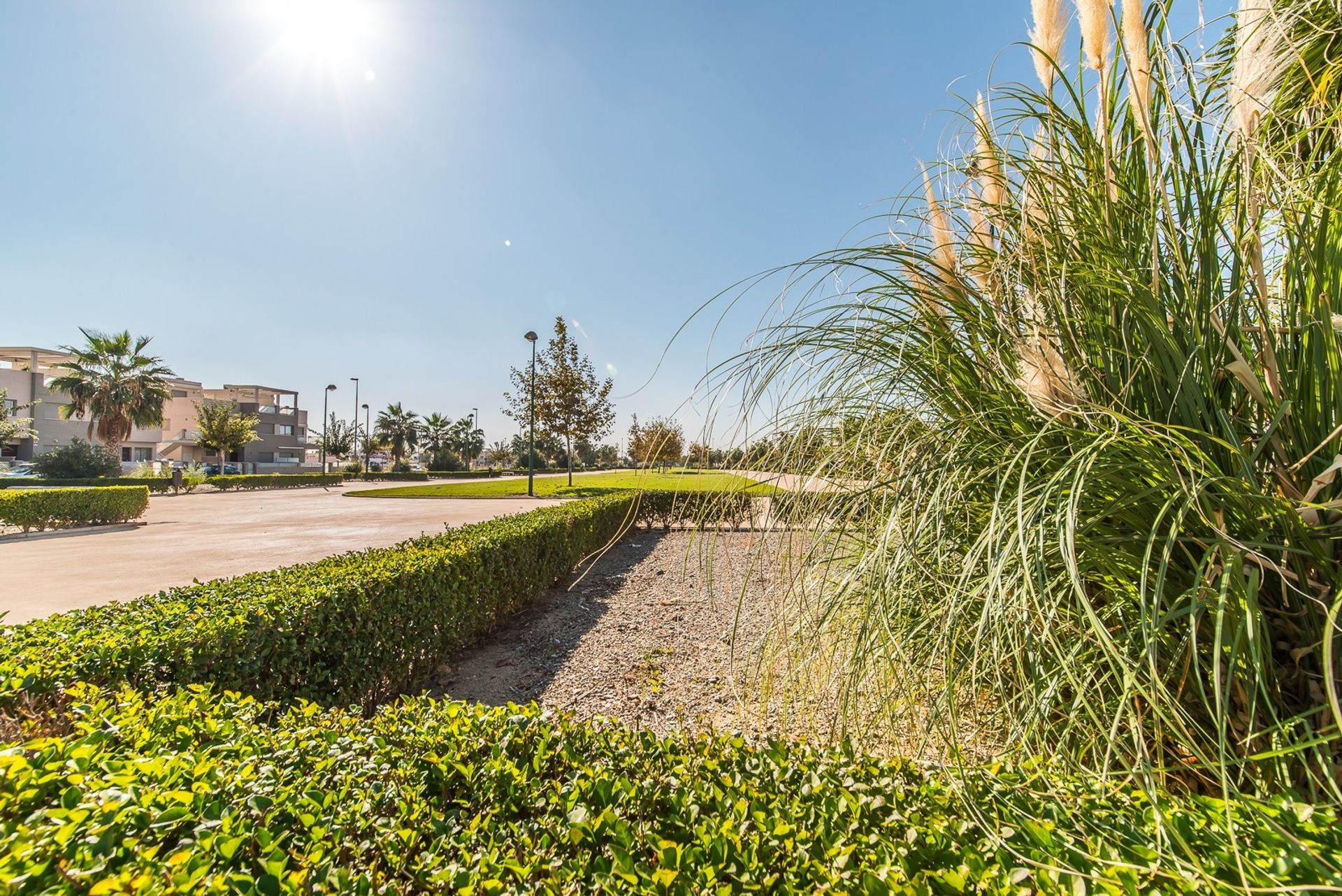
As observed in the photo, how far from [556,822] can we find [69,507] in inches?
677

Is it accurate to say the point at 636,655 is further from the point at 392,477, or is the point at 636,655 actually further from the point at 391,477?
the point at 392,477

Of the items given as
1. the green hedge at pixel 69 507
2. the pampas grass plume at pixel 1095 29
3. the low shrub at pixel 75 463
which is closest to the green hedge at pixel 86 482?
the low shrub at pixel 75 463

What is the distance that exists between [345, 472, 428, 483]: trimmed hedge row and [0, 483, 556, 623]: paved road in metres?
20.7

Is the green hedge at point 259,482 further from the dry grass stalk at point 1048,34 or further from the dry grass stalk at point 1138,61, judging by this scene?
the dry grass stalk at point 1138,61

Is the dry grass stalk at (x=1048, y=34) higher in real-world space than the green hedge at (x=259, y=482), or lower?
higher

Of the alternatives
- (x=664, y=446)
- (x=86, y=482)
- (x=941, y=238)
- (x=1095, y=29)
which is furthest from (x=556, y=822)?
(x=86, y=482)

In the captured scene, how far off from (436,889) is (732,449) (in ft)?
4.82

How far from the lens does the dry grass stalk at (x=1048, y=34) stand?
4.96 feet

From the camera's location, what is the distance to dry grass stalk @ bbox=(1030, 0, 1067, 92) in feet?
4.96

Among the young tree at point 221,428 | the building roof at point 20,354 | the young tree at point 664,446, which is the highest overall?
the building roof at point 20,354

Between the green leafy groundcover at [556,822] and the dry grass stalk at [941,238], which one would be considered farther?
the dry grass stalk at [941,238]

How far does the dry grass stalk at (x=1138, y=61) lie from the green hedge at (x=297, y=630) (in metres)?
1.88

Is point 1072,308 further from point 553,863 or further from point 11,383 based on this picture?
point 11,383

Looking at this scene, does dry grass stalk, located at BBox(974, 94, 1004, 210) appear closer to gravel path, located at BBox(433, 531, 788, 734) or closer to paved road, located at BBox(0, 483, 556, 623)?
gravel path, located at BBox(433, 531, 788, 734)
